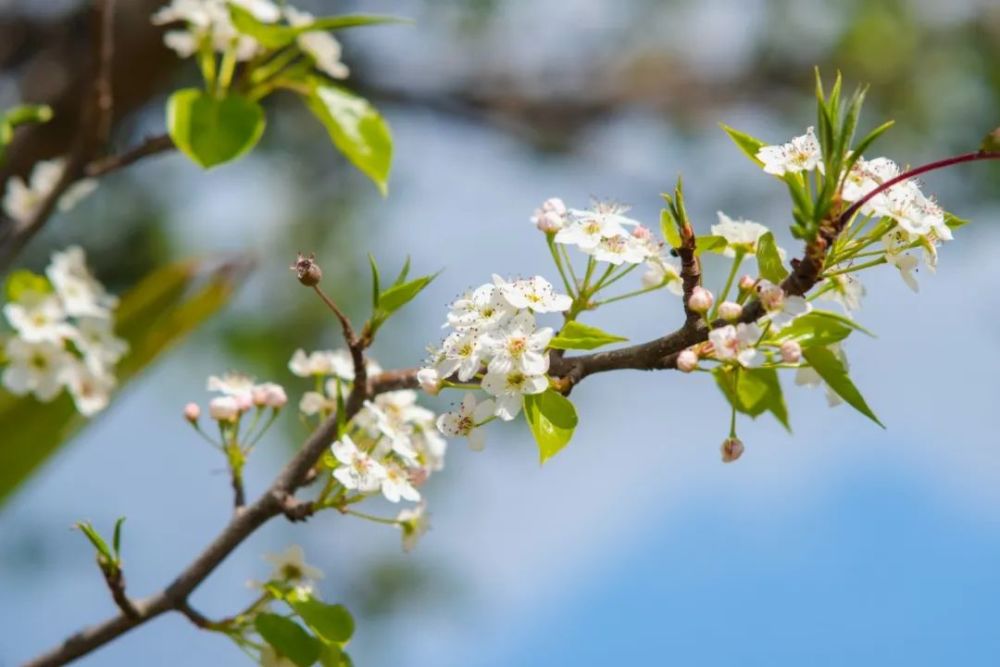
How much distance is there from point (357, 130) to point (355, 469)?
1.38 feet

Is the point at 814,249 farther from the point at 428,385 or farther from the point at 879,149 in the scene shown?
the point at 879,149

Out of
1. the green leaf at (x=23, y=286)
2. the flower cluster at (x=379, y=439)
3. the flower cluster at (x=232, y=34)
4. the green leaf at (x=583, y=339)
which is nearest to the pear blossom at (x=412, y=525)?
the flower cluster at (x=379, y=439)

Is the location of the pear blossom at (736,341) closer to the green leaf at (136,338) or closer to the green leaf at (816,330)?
the green leaf at (816,330)

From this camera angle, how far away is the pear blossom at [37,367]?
1.27 m

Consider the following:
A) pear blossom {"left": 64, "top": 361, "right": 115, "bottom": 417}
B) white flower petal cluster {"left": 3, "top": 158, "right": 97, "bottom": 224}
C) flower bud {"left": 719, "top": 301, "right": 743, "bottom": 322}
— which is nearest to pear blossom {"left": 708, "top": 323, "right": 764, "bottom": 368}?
flower bud {"left": 719, "top": 301, "right": 743, "bottom": 322}

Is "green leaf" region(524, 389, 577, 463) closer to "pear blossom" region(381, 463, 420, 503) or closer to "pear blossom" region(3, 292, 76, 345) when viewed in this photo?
"pear blossom" region(381, 463, 420, 503)

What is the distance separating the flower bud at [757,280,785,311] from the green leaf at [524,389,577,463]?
13cm

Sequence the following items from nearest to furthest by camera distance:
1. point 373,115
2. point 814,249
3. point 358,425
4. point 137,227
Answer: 1. point 814,249
2. point 358,425
3. point 373,115
4. point 137,227

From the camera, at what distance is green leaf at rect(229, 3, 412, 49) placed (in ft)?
3.38

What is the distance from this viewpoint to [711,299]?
701mm

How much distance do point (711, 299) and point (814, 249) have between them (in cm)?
7

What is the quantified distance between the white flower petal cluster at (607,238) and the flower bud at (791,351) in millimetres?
110

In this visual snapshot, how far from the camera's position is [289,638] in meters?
0.84

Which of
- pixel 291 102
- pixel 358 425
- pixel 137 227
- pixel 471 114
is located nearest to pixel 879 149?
pixel 471 114
